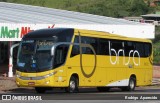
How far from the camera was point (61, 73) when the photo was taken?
28328 millimetres

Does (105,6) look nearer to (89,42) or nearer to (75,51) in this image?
(89,42)

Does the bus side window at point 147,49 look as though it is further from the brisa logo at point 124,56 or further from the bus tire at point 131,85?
the bus tire at point 131,85

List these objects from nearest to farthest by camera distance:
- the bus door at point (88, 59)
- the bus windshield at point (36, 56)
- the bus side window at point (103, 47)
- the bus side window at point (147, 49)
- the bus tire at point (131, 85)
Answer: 1. the bus windshield at point (36, 56)
2. the bus door at point (88, 59)
3. the bus side window at point (103, 47)
4. the bus tire at point (131, 85)
5. the bus side window at point (147, 49)

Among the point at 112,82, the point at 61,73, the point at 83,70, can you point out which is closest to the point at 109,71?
the point at 112,82

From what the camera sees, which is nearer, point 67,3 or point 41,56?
point 41,56

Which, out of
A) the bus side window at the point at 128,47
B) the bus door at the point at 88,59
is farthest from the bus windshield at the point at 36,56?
the bus side window at the point at 128,47

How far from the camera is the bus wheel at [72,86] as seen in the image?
28.9m

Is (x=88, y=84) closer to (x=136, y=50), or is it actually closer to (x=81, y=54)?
(x=81, y=54)

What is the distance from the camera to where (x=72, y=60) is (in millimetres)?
28938

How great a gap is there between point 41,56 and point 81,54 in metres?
2.41

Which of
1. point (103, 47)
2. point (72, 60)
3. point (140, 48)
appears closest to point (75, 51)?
point (72, 60)

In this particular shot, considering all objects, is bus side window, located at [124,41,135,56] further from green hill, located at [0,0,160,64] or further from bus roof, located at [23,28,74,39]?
green hill, located at [0,0,160,64]

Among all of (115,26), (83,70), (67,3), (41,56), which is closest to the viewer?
(41,56)

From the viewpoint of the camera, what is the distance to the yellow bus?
28.0 metres
